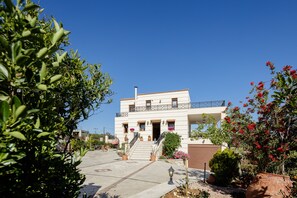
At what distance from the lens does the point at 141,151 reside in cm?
2373

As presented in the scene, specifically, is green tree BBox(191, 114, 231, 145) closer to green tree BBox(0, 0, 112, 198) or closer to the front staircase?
green tree BBox(0, 0, 112, 198)

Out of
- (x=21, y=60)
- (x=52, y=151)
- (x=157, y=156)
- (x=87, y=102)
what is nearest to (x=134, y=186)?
(x=87, y=102)

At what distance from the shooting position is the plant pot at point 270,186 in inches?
249

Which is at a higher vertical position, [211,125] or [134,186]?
[211,125]

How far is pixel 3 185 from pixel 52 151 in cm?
65

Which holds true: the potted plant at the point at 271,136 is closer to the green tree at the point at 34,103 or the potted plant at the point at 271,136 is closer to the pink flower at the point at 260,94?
the pink flower at the point at 260,94

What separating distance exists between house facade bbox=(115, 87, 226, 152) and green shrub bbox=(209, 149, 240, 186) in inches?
447

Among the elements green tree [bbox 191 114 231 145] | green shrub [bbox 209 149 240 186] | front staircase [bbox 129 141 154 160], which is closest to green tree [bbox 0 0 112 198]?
green shrub [bbox 209 149 240 186]

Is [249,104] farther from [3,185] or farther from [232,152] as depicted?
[3,185]

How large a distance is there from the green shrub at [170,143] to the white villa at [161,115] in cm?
125

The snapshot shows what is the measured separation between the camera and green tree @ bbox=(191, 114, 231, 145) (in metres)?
11.5

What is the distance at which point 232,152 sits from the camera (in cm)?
1152

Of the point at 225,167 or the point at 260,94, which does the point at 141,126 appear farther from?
the point at 260,94

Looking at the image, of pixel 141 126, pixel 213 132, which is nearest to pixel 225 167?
pixel 213 132
